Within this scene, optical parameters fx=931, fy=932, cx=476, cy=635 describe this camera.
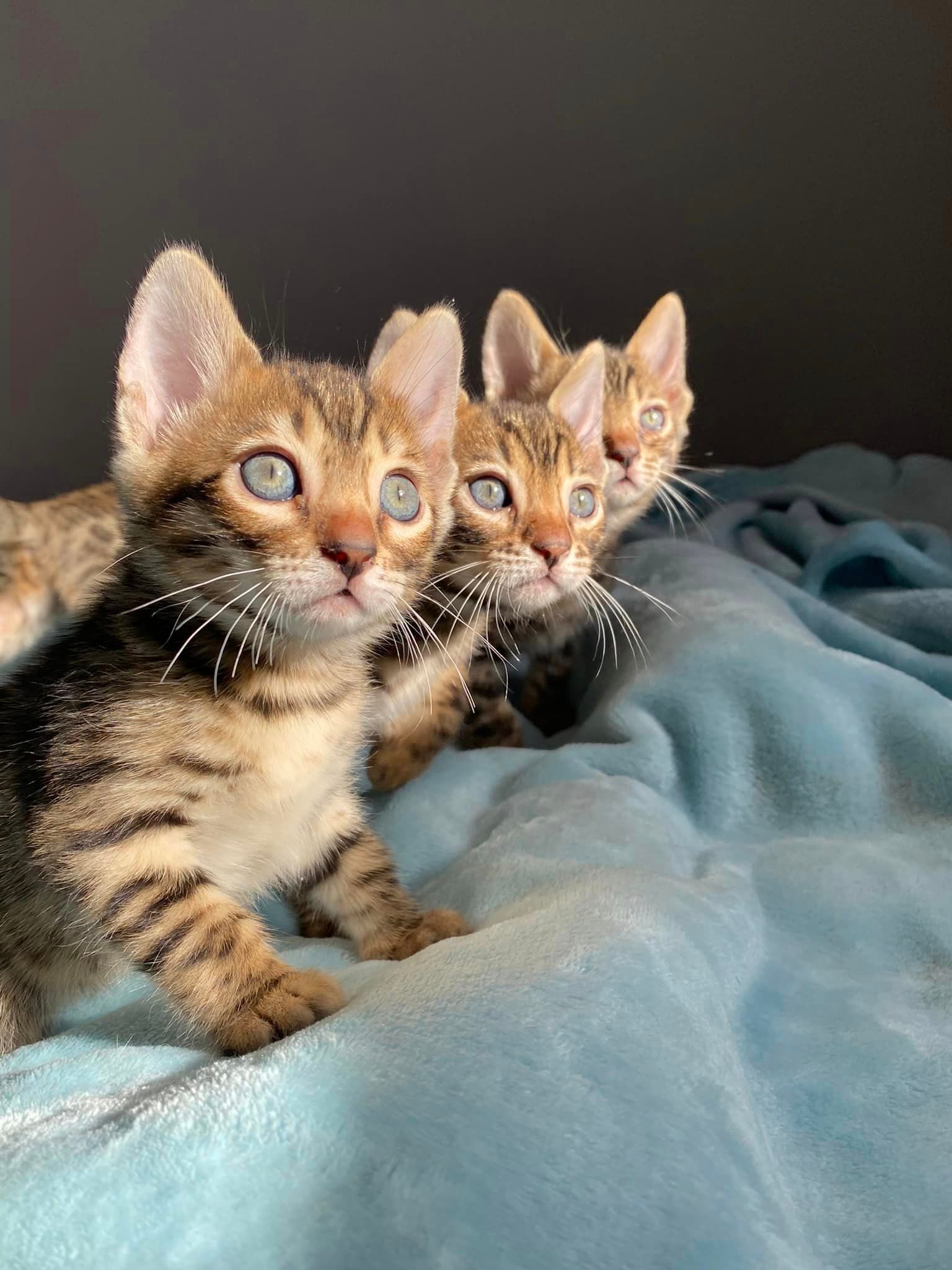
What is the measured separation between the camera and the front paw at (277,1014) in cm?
74

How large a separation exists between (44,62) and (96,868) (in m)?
1.94

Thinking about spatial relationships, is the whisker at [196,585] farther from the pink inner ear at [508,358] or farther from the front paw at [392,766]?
the pink inner ear at [508,358]

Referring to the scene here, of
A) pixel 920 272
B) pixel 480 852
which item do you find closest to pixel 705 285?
pixel 920 272

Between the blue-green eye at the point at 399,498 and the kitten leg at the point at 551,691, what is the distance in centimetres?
82

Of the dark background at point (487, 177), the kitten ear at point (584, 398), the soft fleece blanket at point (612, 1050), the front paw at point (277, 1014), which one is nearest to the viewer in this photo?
the soft fleece blanket at point (612, 1050)

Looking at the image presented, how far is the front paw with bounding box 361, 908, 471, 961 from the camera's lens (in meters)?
0.92

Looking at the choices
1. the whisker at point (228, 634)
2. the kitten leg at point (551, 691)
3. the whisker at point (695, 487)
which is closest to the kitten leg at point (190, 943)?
the whisker at point (228, 634)

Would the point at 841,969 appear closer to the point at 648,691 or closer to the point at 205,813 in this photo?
the point at 648,691

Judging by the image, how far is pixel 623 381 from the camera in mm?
1752

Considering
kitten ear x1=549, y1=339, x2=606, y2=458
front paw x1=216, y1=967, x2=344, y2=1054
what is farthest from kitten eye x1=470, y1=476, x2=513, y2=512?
front paw x1=216, y1=967, x2=344, y2=1054

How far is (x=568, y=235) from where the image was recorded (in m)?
2.27

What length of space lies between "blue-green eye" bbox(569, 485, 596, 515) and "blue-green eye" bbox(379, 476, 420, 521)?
449 millimetres

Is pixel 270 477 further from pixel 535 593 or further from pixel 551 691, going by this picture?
pixel 551 691

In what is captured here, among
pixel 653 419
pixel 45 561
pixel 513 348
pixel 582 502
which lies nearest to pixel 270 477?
pixel 582 502
